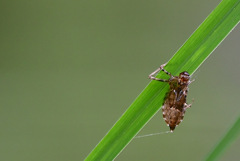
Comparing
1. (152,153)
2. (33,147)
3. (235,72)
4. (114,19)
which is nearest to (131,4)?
(114,19)

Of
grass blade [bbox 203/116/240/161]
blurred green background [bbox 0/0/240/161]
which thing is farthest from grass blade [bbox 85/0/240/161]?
blurred green background [bbox 0/0/240/161]

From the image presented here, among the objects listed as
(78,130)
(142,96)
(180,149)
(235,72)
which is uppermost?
(235,72)

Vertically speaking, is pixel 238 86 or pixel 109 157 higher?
pixel 238 86

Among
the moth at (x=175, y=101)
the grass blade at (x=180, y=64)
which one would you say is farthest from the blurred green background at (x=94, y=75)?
the grass blade at (x=180, y=64)

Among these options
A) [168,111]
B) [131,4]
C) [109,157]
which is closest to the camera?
[109,157]

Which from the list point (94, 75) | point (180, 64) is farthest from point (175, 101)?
point (94, 75)

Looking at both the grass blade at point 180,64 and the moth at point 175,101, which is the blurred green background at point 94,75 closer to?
the moth at point 175,101

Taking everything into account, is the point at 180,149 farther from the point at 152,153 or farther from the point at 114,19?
the point at 114,19

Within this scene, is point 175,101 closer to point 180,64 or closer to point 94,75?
point 180,64
